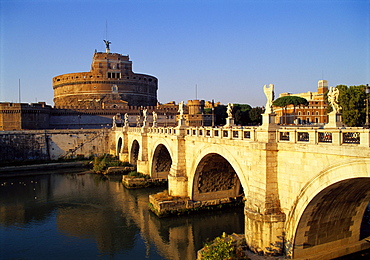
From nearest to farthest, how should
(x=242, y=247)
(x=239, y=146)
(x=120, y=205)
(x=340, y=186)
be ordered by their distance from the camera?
(x=340, y=186) < (x=242, y=247) < (x=239, y=146) < (x=120, y=205)

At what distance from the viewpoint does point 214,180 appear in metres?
18.5

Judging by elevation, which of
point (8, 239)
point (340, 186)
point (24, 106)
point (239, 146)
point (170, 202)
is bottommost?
point (8, 239)

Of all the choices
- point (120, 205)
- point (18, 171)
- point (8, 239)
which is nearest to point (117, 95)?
point (18, 171)

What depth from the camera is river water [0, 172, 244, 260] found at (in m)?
14.4

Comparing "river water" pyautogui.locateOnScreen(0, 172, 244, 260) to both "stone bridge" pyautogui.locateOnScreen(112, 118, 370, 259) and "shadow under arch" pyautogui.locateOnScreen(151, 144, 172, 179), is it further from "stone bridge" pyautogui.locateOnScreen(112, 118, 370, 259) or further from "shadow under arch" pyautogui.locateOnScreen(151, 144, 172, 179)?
"stone bridge" pyautogui.locateOnScreen(112, 118, 370, 259)

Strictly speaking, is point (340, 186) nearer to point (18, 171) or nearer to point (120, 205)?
point (120, 205)

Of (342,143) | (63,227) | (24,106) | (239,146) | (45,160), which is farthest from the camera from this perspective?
(24,106)

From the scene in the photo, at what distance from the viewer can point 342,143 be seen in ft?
25.9

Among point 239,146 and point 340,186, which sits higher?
point 239,146

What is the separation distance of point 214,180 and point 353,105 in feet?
60.1

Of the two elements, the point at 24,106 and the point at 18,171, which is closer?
the point at 18,171

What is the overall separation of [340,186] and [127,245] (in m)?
10.5

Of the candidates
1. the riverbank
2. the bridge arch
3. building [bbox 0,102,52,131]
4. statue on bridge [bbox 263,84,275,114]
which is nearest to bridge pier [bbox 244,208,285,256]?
statue on bridge [bbox 263,84,275,114]

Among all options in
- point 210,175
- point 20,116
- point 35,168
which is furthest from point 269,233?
point 20,116
